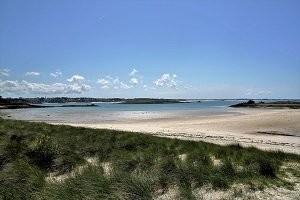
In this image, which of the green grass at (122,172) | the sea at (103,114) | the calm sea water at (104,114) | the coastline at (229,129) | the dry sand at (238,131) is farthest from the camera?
the calm sea water at (104,114)

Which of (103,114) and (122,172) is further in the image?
(103,114)

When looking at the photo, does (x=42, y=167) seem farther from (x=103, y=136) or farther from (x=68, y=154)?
(x=103, y=136)

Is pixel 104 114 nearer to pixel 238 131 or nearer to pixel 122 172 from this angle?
pixel 238 131

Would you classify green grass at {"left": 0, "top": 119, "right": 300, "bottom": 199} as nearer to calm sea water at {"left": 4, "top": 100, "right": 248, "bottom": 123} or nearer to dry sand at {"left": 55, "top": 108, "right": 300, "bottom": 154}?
dry sand at {"left": 55, "top": 108, "right": 300, "bottom": 154}

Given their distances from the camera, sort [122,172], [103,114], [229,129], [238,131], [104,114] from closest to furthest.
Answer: [122,172] < [238,131] < [229,129] < [103,114] < [104,114]

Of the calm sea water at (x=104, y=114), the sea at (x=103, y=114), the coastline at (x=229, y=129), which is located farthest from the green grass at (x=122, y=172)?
the calm sea water at (x=104, y=114)

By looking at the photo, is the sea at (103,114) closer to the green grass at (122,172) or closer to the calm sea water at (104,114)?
the calm sea water at (104,114)

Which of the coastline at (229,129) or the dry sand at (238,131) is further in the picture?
the coastline at (229,129)

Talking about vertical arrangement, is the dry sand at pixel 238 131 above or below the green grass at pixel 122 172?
below

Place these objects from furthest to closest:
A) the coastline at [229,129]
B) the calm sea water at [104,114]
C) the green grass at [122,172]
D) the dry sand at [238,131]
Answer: the calm sea water at [104,114] → the coastline at [229,129] → the dry sand at [238,131] → the green grass at [122,172]

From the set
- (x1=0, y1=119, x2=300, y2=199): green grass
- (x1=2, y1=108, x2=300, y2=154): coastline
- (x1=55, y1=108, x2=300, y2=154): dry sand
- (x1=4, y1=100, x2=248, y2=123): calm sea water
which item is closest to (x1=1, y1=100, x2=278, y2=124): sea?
(x1=4, y1=100, x2=248, y2=123): calm sea water

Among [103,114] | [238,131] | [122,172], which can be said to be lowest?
[238,131]

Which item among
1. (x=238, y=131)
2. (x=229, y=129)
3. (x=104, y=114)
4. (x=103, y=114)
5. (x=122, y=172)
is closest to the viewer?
(x=122, y=172)

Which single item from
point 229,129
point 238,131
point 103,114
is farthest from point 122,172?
point 103,114
